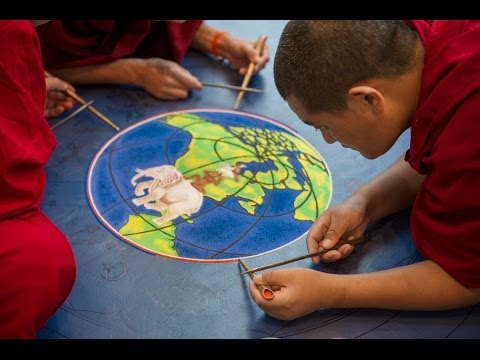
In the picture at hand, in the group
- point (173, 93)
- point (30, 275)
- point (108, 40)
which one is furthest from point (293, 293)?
point (108, 40)

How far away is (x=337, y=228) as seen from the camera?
130 centimetres

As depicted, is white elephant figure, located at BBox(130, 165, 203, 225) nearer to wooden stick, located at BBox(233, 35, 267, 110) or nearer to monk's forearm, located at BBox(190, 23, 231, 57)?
wooden stick, located at BBox(233, 35, 267, 110)

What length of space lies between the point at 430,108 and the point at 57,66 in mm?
1147

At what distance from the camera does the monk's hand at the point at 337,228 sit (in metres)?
1.28

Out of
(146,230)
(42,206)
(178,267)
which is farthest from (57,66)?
(178,267)

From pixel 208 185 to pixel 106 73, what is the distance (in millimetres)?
550

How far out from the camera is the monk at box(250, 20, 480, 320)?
1.04 m

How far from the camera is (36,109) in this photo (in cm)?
124

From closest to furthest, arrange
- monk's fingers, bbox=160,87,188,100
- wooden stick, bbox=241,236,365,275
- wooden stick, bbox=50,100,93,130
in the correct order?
wooden stick, bbox=241,236,365,275, wooden stick, bbox=50,100,93,130, monk's fingers, bbox=160,87,188,100

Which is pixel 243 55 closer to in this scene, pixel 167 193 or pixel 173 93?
pixel 173 93

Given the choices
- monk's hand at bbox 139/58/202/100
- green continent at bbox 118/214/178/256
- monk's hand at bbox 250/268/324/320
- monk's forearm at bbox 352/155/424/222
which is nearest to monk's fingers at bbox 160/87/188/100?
monk's hand at bbox 139/58/202/100

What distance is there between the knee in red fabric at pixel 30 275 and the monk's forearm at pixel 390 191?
0.65 m

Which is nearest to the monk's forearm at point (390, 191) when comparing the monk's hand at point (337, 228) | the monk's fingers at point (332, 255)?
the monk's hand at point (337, 228)

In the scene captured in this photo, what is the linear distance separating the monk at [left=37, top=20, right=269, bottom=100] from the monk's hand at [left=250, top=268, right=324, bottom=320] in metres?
0.78
